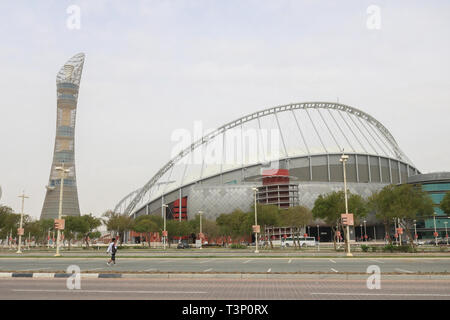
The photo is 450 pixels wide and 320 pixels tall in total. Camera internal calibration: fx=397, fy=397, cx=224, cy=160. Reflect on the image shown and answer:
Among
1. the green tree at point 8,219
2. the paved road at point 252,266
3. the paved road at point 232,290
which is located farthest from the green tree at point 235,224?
the paved road at point 232,290

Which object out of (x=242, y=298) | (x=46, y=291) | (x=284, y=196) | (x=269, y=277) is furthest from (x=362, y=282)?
(x=284, y=196)

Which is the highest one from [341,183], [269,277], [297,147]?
[297,147]

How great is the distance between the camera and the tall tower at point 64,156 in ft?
471

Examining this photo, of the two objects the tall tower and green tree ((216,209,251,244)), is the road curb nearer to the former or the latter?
green tree ((216,209,251,244))

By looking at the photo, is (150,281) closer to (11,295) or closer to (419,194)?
(11,295)

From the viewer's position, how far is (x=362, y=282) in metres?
15.8

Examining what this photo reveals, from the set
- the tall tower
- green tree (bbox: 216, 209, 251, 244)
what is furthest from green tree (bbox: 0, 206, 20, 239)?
the tall tower

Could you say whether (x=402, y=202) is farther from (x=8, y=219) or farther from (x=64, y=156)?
(x=64, y=156)

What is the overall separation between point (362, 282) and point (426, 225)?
117256mm

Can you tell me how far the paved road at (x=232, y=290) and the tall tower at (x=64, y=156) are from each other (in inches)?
5324

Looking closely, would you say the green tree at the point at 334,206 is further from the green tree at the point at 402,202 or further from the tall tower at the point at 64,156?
the tall tower at the point at 64,156

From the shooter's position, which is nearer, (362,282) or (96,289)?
(96,289)
